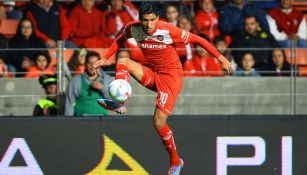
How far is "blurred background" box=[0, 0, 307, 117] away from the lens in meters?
11.6

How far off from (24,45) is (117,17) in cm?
175

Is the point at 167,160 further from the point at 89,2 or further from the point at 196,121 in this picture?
the point at 89,2

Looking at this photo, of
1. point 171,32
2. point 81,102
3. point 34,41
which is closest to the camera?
point 171,32

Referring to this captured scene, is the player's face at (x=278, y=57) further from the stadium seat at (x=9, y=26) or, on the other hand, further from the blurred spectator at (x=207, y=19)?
the stadium seat at (x=9, y=26)

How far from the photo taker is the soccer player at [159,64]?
9289 mm

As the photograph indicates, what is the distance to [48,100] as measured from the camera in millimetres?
11469

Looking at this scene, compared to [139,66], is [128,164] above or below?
below

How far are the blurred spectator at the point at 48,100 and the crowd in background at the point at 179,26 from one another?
20.9 inches

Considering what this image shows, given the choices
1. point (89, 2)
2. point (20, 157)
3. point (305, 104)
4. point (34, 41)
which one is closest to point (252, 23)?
point (305, 104)

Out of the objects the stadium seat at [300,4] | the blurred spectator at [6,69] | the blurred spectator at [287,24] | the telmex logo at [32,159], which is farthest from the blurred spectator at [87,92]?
the stadium seat at [300,4]

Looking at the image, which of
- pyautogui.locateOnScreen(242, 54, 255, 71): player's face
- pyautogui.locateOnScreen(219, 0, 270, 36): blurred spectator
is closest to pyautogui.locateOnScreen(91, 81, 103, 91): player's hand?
pyautogui.locateOnScreen(242, 54, 255, 71): player's face

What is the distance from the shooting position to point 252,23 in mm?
13305

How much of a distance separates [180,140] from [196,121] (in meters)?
0.34

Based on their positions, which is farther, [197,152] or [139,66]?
[197,152]
